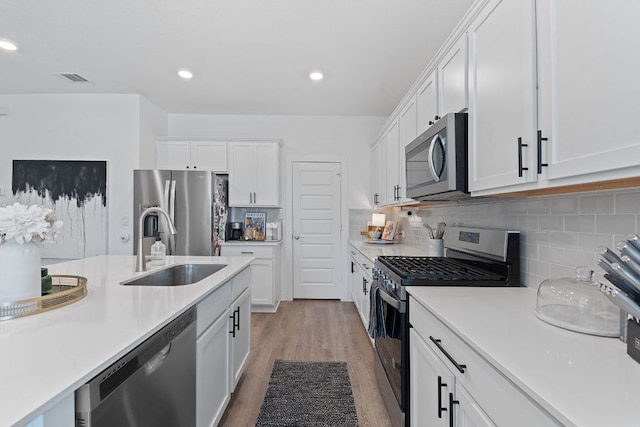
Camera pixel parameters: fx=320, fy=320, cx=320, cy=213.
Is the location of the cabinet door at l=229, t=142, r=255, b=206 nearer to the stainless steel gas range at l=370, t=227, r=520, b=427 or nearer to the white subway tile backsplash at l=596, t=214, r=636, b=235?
the stainless steel gas range at l=370, t=227, r=520, b=427

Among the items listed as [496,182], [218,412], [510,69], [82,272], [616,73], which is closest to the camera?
[616,73]

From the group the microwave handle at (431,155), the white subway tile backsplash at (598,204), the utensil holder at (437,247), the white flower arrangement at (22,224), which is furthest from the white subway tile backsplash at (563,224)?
the white flower arrangement at (22,224)

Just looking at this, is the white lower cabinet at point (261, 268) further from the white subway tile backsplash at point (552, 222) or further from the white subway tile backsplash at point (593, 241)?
the white subway tile backsplash at point (593, 241)

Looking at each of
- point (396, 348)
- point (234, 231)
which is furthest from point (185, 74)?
point (396, 348)

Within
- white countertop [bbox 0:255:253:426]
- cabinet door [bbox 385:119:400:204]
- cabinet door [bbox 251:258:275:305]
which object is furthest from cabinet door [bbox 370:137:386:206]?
white countertop [bbox 0:255:253:426]

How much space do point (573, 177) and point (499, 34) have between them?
2.41 feet

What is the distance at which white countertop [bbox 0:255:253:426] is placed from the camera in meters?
0.64

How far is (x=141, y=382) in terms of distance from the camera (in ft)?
3.30

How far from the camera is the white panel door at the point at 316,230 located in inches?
182

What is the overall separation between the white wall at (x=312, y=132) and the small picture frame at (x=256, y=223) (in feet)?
3.05

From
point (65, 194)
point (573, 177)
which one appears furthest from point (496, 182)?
point (65, 194)

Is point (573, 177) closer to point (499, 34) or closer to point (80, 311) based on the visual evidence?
point (499, 34)

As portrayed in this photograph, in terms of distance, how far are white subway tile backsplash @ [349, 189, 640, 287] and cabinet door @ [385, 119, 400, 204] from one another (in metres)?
1.13

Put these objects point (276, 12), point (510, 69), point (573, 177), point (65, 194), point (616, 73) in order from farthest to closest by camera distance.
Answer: point (65, 194)
point (276, 12)
point (510, 69)
point (573, 177)
point (616, 73)
